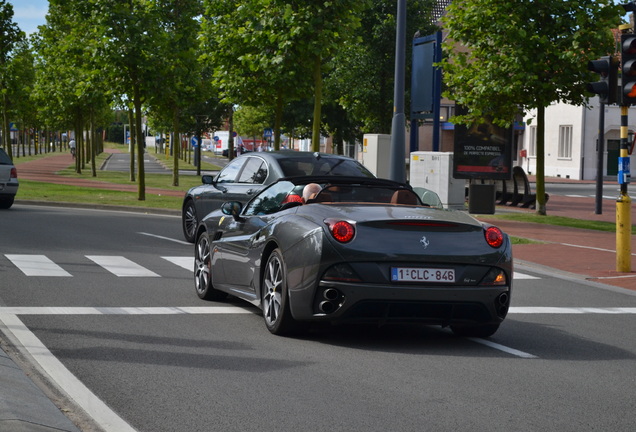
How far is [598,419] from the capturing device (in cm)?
597

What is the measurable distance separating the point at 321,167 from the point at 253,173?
60.6 inches

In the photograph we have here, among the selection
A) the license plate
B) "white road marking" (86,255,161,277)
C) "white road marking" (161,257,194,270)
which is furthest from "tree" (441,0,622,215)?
the license plate

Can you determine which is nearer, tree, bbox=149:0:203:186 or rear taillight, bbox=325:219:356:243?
rear taillight, bbox=325:219:356:243

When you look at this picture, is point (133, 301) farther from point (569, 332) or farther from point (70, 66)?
point (70, 66)

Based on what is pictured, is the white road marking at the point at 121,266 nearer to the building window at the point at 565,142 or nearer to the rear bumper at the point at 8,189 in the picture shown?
the rear bumper at the point at 8,189

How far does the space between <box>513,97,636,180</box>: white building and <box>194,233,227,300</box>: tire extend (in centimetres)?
5408

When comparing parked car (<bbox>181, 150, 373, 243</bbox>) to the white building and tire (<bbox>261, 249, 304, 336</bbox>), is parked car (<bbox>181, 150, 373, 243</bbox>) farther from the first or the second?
the white building

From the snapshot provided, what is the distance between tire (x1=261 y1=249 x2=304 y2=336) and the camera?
8383 mm

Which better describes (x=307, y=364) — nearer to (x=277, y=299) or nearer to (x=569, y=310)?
(x=277, y=299)

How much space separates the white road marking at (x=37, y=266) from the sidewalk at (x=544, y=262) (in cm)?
534

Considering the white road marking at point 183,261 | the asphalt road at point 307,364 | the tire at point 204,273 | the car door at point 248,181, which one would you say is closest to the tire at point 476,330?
the asphalt road at point 307,364

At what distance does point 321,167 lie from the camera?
1467cm

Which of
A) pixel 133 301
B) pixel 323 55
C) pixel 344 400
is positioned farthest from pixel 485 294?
pixel 323 55

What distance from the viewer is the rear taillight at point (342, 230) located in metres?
7.98
